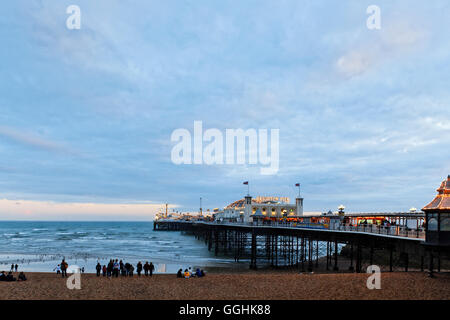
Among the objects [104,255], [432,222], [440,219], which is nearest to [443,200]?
[440,219]

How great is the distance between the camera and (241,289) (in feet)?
64.5

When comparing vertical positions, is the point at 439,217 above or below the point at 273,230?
above

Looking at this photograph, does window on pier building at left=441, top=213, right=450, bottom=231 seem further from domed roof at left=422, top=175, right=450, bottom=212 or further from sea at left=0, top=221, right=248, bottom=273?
sea at left=0, top=221, right=248, bottom=273

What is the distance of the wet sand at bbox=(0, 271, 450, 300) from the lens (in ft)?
56.0

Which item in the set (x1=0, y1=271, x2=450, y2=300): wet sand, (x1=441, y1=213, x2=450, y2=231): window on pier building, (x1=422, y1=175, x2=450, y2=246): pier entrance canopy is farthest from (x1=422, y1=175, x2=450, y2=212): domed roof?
(x1=0, y1=271, x2=450, y2=300): wet sand

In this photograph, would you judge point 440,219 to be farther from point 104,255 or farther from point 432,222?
point 104,255

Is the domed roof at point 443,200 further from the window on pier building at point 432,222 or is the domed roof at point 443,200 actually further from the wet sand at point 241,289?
the wet sand at point 241,289

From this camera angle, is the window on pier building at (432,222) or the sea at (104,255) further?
the sea at (104,255)

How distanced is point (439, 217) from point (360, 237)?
30.4ft

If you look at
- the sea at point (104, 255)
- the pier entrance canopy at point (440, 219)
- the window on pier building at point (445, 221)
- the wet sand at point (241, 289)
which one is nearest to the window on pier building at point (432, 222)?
the pier entrance canopy at point (440, 219)

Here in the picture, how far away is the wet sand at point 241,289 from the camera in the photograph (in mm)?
17062
